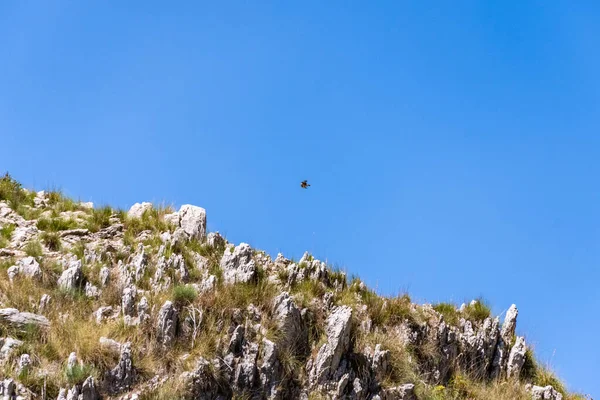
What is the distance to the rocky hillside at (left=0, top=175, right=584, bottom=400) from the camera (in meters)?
14.2

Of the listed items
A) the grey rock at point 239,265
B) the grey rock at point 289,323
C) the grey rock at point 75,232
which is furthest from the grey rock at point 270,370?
the grey rock at point 75,232

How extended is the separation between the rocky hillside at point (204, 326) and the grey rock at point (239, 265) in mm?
38

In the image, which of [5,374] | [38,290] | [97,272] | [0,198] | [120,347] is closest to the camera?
[5,374]

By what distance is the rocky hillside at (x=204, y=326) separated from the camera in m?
14.2

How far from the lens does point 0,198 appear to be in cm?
2112

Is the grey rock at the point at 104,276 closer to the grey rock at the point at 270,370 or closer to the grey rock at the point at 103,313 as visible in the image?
the grey rock at the point at 103,313

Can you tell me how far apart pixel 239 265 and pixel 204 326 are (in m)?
2.65

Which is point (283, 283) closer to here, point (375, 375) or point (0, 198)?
point (375, 375)

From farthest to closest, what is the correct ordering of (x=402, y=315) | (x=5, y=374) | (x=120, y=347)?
(x=402, y=315) < (x=120, y=347) < (x=5, y=374)

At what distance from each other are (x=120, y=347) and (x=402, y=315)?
7.51 m

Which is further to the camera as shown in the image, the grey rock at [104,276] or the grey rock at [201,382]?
the grey rock at [104,276]

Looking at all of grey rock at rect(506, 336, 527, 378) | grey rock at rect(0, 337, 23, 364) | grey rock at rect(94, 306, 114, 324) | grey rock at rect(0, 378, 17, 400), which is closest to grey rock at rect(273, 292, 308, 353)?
grey rock at rect(94, 306, 114, 324)

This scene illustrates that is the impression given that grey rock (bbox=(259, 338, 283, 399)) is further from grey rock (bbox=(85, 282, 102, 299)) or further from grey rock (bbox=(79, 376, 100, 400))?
grey rock (bbox=(85, 282, 102, 299))

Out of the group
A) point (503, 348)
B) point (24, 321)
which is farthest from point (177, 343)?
point (503, 348)
